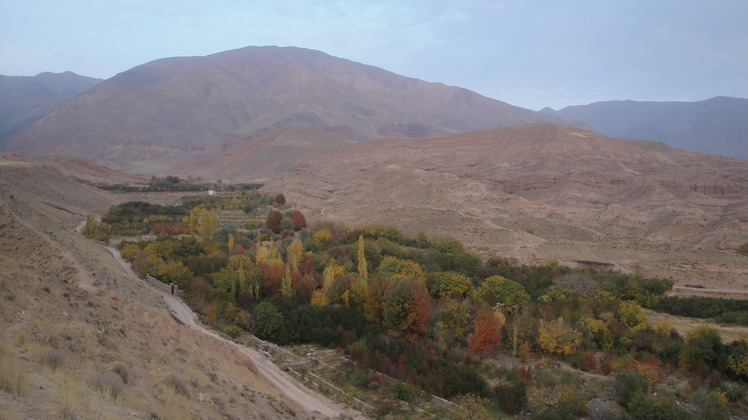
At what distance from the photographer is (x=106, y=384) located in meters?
7.59

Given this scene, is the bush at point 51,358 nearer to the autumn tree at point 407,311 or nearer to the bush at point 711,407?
the autumn tree at point 407,311

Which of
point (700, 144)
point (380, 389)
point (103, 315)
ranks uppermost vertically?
point (700, 144)

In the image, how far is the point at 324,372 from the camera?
16.8 meters

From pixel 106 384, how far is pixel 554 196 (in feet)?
181

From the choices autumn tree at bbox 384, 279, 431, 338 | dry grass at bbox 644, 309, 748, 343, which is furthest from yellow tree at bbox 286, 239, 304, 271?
dry grass at bbox 644, 309, 748, 343

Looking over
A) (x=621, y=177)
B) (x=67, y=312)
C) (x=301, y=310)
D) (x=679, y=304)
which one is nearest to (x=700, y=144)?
(x=621, y=177)

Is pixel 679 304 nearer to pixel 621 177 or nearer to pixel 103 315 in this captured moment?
pixel 103 315

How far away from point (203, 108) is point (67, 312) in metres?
160

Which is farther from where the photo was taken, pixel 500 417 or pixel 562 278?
pixel 562 278

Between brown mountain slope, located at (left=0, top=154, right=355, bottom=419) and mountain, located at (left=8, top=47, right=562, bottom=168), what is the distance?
112 meters

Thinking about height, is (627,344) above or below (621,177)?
below

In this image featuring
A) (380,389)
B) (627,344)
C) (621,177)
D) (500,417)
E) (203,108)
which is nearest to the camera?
(500,417)

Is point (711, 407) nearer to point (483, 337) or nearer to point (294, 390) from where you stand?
point (483, 337)

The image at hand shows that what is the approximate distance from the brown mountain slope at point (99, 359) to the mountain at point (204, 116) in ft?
367
